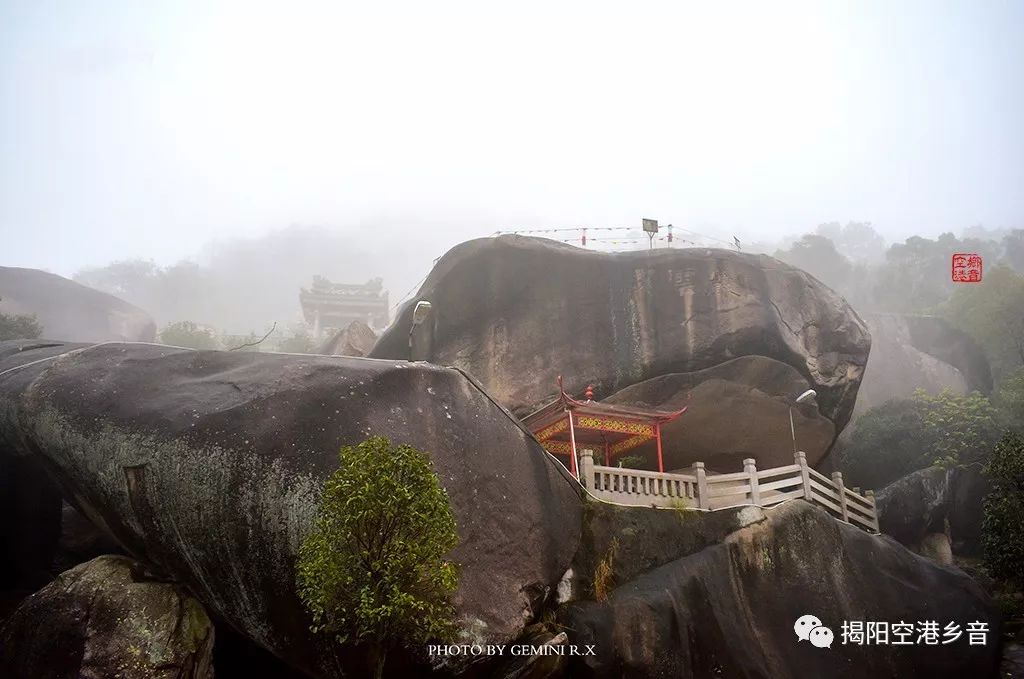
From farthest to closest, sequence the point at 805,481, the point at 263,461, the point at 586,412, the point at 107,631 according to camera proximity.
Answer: the point at 586,412 → the point at 805,481 → the point at 263,461 → the point at 107,631

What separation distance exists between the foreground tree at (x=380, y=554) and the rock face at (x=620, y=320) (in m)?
12.1

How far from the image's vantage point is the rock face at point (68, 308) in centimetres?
3884

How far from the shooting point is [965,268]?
95.6ft

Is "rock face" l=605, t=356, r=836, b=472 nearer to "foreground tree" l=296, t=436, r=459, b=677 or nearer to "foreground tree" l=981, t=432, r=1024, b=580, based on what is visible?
"foreground tree" l=981, t=432, r=1024, b=580

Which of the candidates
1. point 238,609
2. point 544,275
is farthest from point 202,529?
point 544,275

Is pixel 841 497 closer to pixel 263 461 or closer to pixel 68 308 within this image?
pixel 263 461

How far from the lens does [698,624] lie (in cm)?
1272

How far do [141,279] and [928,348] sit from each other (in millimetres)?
75171

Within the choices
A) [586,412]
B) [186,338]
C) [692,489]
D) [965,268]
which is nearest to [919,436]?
[965,268]

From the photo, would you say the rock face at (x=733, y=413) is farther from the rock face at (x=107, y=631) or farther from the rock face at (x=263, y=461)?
the rock face at (x=107, y=631)

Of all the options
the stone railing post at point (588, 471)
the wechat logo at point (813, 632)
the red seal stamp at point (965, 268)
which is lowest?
the wechat logo at point (813, 632)

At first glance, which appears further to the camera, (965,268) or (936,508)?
(965,268)

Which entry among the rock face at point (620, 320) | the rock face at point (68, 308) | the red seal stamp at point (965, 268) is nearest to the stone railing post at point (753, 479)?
the rock face at point (620, 320)

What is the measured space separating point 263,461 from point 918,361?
33353 millimetres
